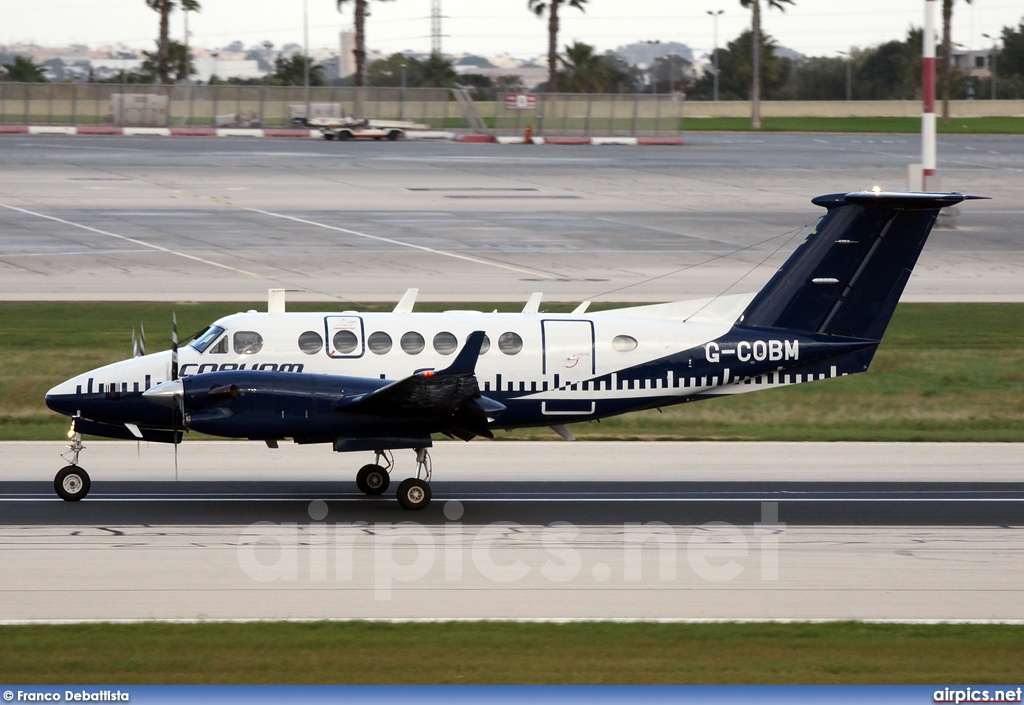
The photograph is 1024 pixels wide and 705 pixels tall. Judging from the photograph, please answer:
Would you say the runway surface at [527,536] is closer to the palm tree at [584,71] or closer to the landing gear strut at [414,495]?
the landing gear strut at [414,495]

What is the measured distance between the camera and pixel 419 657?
10.5 m

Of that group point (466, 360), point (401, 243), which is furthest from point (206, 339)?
point (401, 243)

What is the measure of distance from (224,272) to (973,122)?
87.9 meters

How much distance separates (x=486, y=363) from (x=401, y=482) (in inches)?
76.3

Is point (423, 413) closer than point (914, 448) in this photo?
Yes

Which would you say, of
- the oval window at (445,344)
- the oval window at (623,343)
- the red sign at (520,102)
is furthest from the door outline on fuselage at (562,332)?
the red sign at (520,102)

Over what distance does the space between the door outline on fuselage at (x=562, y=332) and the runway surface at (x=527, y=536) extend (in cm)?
164

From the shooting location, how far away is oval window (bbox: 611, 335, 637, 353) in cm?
1686

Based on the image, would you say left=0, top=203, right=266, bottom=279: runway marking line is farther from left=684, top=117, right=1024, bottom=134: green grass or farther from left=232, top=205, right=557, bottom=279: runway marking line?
left=684, top=117, right=1024, bottom=134: green grass

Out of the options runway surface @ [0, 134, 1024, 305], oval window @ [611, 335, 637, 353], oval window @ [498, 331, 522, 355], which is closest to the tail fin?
oval window @ [611, 335, 637, 353]

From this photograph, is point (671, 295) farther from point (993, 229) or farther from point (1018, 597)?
point (1018, 597)

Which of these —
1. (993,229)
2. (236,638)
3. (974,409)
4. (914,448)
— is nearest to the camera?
(236,638)

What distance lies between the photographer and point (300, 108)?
7844 centimetres

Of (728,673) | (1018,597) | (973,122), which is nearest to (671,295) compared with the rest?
(1018,597)
